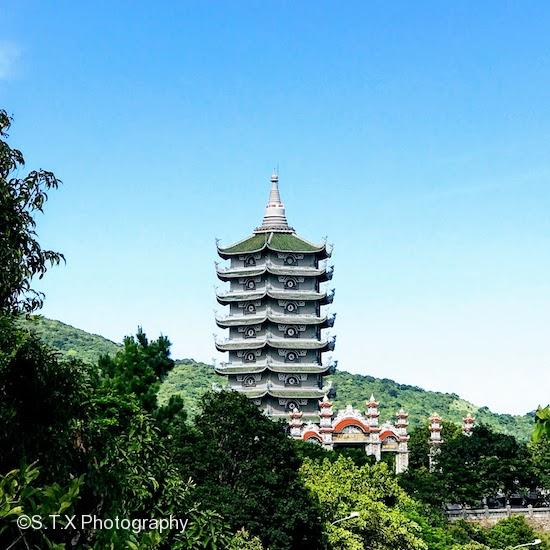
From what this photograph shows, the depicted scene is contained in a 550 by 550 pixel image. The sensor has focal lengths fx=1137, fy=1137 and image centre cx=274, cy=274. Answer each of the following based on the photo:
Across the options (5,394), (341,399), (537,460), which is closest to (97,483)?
(5,394)

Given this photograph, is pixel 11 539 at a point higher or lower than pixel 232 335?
lower

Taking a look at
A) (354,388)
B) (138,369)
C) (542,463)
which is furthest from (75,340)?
(138,369)

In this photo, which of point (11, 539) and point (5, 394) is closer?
point (11, 539)

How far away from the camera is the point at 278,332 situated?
74.4 metres

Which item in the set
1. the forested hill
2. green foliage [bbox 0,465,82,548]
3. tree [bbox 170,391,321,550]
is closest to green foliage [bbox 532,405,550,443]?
green foliage [bbox 0,465,82,548]

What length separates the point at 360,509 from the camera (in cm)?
4041

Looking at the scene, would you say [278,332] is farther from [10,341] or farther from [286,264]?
[10,341]

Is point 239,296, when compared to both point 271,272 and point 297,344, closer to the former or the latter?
point 271,272

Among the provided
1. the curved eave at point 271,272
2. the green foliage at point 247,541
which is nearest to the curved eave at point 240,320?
the curved eave at point 271,272

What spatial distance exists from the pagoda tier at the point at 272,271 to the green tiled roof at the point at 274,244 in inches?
45.2

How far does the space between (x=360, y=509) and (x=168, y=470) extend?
68.4 ft

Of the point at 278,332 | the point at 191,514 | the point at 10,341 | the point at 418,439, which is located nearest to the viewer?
the point at 10,341

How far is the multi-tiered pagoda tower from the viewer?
7319 centimetres

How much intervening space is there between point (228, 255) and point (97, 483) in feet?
204
